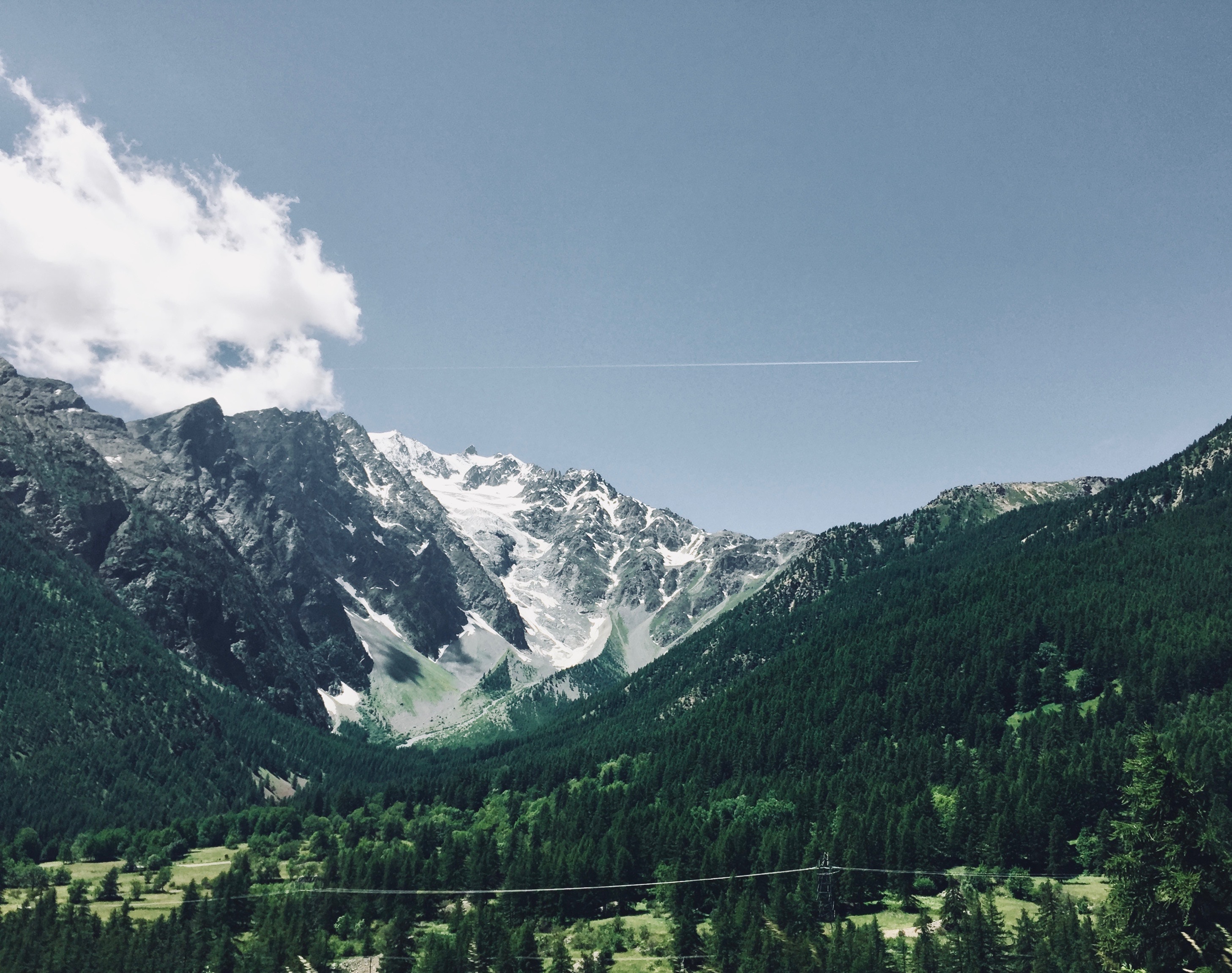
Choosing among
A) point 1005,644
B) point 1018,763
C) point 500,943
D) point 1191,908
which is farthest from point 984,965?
point 1005,644

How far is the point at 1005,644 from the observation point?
19738 cm

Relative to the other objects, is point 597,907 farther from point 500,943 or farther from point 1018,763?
point 1018,763

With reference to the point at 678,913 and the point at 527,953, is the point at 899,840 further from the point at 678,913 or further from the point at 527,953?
the point at 527,953

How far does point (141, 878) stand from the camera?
166m

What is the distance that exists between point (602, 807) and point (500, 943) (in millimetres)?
66797

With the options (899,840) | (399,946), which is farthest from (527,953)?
(899,840)

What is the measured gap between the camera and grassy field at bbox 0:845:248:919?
442ft

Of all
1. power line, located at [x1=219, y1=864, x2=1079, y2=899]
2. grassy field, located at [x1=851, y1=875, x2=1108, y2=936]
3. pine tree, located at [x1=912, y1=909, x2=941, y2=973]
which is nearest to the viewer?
pine tree, located at [x1=912, y1=909, x2=941, y2=973]

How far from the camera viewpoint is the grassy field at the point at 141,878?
135 metres

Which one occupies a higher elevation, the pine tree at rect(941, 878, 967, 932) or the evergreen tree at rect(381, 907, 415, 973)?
the pine tree at rect(941, 878, 967, 932)

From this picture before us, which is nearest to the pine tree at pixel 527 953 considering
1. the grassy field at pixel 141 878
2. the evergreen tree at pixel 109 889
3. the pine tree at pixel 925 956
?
the pine tree at pixel 925 956

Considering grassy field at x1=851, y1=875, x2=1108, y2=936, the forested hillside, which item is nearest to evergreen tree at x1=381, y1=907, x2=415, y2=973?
the forested hillside

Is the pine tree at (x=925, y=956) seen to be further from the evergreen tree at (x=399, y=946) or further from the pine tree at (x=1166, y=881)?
the evergreen tree at (x=399, y=946)

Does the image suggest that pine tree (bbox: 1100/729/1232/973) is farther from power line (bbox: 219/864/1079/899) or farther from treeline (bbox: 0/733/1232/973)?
power line (bbox: 219/864/1079/899)
